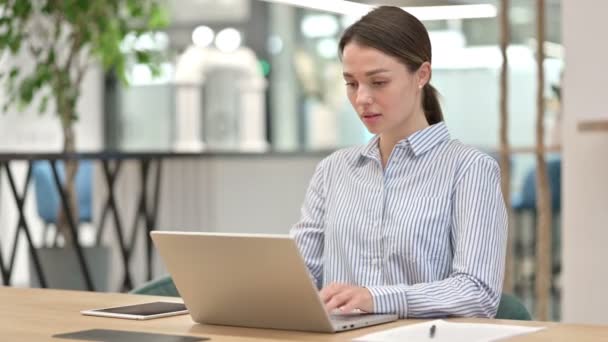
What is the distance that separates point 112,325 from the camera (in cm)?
230

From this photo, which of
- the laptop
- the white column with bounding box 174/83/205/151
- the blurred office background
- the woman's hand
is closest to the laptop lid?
the laptop

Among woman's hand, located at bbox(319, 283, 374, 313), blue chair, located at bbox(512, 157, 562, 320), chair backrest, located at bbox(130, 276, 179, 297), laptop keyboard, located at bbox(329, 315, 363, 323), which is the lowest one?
blue chair, located at bbox(512, 157, 562, 320)

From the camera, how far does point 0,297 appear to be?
2785 millimetres

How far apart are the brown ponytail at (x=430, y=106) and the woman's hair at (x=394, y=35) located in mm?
124

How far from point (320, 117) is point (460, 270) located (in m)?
5.06

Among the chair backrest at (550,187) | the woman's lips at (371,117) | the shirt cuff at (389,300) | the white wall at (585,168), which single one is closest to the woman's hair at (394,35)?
the woman's lips at (371,117)

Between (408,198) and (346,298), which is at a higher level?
(408,198)

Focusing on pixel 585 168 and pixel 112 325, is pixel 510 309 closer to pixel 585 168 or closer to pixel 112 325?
pixel 112 325

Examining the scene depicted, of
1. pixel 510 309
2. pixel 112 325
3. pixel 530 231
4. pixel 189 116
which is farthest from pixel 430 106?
pixel 189 116

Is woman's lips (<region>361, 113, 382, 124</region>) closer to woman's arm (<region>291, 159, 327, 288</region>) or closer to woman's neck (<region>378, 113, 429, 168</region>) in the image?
woman's neck (<region>378, 113, 429, 168</region>)

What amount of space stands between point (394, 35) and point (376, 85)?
0.36 feet

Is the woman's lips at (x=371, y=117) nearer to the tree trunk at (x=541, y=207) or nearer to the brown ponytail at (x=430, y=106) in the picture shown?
the brown ponytail at (x=430, y=106)

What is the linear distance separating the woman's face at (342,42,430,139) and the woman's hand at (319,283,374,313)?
39 cm

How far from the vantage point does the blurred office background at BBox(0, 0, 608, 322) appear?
21.2 ft
